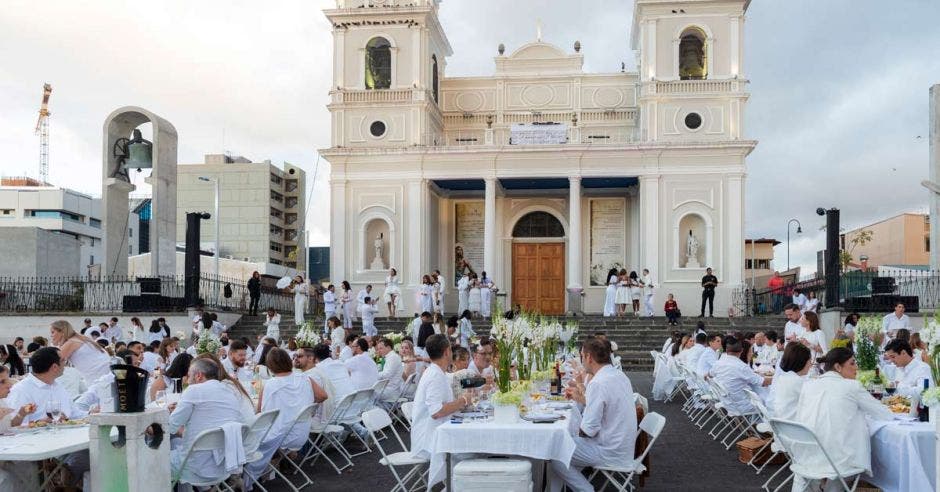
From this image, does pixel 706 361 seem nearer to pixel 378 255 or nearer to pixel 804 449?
pixel 804 449

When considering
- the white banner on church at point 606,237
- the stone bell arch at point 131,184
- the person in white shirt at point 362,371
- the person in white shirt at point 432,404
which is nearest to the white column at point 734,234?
the white banner on church at point 606,237

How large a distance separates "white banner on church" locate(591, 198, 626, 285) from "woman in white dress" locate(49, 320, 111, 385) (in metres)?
24.8

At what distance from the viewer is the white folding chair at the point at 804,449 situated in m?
7.33

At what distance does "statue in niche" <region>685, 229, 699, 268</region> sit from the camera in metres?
32.0

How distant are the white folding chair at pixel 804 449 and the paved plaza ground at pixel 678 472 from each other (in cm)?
197

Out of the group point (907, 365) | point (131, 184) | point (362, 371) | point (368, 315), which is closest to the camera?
point (907, 365)

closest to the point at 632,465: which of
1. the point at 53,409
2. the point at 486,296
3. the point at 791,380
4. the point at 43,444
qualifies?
the point at 791,380

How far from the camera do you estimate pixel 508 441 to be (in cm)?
747

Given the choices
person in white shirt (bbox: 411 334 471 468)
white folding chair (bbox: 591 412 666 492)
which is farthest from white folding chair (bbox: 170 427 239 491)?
white folding chair (bbox: 591 412 666 492)

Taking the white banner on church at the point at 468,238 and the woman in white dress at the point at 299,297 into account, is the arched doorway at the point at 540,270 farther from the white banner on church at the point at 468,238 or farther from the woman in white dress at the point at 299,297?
the woman in white dress at the point at 299,297

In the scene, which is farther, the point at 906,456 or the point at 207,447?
the point at 207,447

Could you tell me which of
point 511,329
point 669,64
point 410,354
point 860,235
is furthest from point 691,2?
point 860,235

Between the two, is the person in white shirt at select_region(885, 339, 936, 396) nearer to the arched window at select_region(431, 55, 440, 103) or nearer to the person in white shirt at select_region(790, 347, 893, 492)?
the person in white shirt at select_region(790, 347, 893, 492)

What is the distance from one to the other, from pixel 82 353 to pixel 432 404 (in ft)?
17.4
